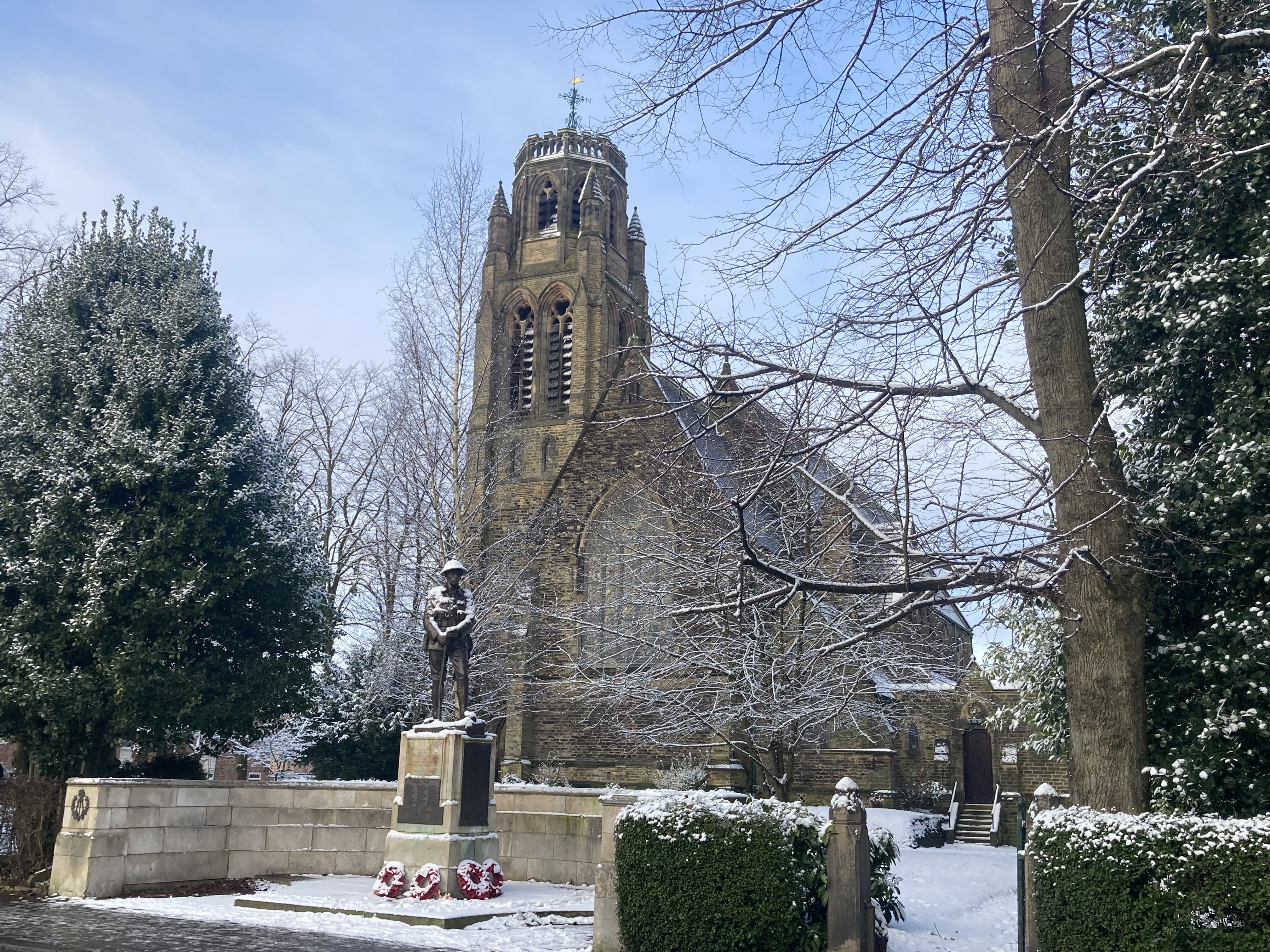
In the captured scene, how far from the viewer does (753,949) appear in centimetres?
812

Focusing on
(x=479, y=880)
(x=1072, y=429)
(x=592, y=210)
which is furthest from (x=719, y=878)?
(x=592, y=210)

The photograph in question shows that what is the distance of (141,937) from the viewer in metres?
9.23

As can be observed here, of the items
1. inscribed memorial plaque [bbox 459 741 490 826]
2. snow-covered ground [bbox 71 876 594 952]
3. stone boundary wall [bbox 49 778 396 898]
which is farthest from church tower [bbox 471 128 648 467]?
snow-covered ground [bbox 71 876 594 952]

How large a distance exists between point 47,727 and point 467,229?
14508 millimetres

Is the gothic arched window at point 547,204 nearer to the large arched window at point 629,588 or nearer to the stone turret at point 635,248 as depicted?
the stone turret at point 635,248

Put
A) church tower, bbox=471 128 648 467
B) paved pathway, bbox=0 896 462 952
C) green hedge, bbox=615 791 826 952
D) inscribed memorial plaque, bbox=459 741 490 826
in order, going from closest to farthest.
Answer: green hedge, bbox=615 791 826 952
paved pathway, bbox=0 896 462 952
inscribed memorial plaque, bbox=459 741 490 826
church tower, bbox=471 128 648 467

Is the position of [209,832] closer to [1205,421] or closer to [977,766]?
[1205,421]

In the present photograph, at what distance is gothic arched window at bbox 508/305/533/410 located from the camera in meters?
34.8

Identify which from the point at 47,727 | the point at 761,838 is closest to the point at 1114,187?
the point at 761,838

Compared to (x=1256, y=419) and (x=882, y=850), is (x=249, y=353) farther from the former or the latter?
(x=1256, y=419)

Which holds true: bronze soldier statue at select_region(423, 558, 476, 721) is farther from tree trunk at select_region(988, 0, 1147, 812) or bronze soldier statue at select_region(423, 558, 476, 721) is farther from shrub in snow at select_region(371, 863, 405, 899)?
tree trunk at select_region(988, 0, 1147, 812)

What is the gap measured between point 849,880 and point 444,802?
5182 mm

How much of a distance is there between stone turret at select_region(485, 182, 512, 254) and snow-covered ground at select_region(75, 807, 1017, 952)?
2654 cm

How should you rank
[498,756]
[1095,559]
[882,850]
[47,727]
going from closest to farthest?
[1095,559] → [882,850] → [47,727] → [498,756]
